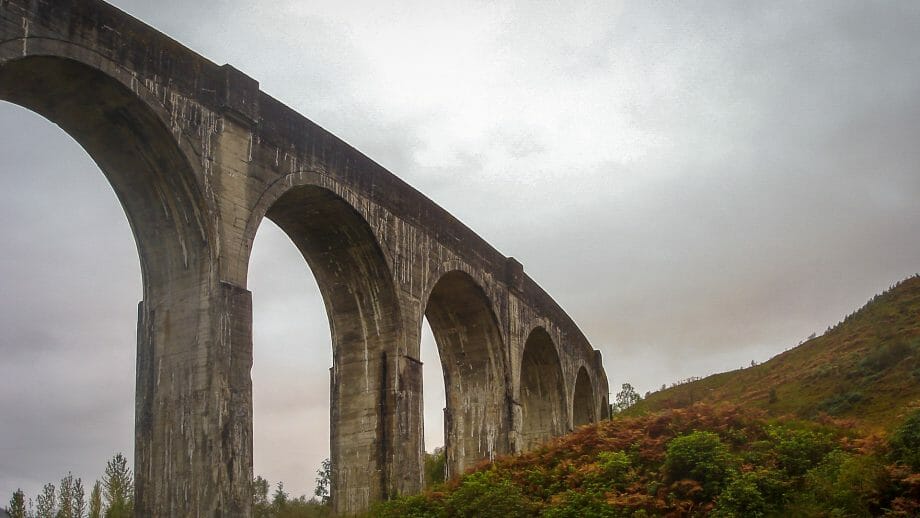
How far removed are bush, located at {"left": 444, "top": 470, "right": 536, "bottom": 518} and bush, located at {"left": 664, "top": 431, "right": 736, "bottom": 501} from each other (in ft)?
7.84

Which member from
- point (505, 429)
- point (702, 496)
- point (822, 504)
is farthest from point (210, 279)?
point (505, 429)

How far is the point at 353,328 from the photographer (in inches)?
798

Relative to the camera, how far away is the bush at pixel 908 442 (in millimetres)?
13336

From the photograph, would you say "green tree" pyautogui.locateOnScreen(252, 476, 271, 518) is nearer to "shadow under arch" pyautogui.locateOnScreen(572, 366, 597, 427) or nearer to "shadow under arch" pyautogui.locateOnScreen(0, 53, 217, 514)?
"shadow under arch" pyautogui.locateOnScreen(572, 366, 597, 427)

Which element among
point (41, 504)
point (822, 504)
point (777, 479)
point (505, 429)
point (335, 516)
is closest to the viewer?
point (822, 504)

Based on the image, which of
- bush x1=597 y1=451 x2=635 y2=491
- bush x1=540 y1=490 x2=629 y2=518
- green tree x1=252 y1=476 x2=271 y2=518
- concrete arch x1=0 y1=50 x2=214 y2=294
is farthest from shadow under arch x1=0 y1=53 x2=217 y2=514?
green tree x1=252 y1=476 x2=271 y2=518

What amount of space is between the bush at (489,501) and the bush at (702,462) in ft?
7.84

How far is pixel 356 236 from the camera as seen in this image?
64.4ft

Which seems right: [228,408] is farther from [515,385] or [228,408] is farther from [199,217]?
[515,385]

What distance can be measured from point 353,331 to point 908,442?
10.7 m

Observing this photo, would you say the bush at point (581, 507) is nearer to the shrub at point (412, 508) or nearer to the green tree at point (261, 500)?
the shrub at point (412, 508)

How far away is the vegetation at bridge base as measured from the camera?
13547 millimetres

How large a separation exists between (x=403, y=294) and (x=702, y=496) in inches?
303

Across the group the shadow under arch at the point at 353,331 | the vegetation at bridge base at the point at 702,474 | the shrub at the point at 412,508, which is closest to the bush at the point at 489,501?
the vegetation at bridge base at the point at 702,474
